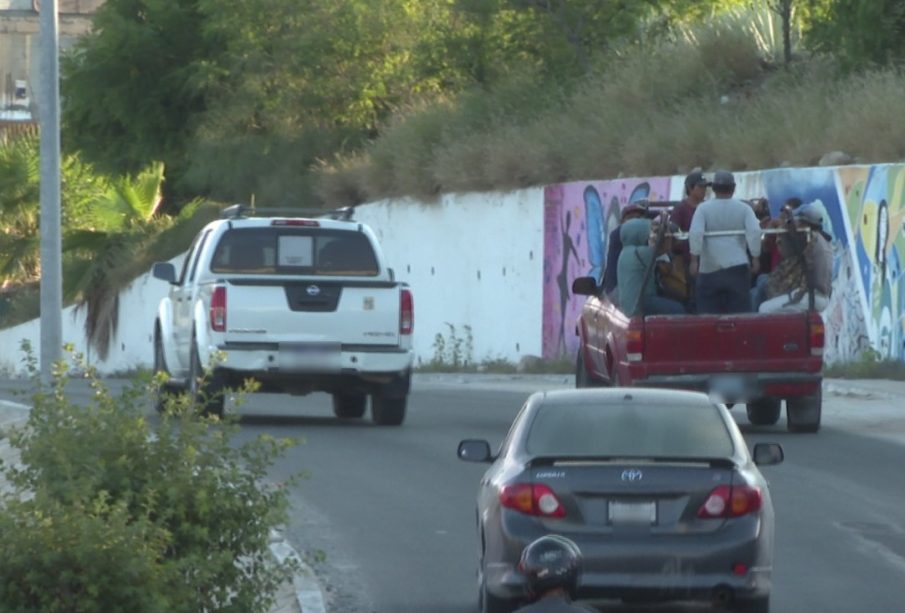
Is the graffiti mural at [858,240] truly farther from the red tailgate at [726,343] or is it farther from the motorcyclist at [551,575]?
the motorcyclist at [551,575]

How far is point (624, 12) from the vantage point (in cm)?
3991

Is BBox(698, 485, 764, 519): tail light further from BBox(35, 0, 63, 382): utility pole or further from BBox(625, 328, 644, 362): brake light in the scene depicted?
BBox(35, 0, 63, 382): utility pole

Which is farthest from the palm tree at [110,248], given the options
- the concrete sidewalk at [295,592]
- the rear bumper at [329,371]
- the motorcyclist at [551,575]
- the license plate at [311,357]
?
the motorcyclist at [551,575]

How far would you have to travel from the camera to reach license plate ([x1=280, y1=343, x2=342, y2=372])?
716 inches

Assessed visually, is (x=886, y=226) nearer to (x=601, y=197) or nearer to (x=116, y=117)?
(x=601, y=197)

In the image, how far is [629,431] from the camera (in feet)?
30.0

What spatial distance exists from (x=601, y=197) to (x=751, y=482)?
22704mm

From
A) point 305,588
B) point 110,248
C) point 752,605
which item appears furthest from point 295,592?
point 110,248

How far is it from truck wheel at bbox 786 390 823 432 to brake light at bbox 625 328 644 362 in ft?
5.33

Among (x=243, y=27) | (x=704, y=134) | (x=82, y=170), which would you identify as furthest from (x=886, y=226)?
(x=82, y=170)

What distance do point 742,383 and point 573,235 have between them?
15288 mm

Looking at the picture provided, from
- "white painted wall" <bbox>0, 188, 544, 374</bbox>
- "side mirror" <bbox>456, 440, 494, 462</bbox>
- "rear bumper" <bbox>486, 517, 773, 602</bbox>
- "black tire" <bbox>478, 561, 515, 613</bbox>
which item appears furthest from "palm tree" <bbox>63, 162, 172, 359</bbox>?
"rear bumper" <bbox>486, 517, 773, 602</bbox>

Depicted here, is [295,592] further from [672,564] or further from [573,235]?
[573,235]

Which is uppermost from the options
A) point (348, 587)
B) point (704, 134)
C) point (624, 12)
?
point (624, 12)
